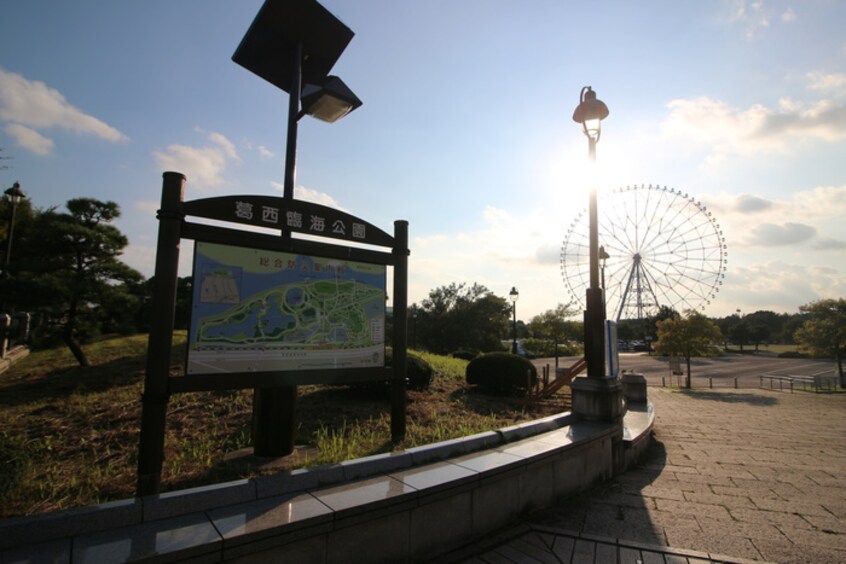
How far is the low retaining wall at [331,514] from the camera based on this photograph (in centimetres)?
235

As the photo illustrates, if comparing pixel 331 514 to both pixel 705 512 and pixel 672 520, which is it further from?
pixel 705 512

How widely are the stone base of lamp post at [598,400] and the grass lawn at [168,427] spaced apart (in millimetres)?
1514

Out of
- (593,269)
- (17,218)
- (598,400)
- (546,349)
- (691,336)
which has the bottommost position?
(546,349)

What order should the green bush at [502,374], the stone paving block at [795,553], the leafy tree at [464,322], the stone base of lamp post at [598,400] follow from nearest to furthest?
1. the stone paving block at [795,553]
2. the stone base of lamp post at [598,400]
3. the green bush at [502,374]
4. the leafy tree at [464,322]

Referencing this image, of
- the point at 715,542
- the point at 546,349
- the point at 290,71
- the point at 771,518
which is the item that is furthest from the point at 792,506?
the point at 546,349

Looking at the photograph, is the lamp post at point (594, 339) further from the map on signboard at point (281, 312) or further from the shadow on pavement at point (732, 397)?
the shadow on pavement at point (732, 397)

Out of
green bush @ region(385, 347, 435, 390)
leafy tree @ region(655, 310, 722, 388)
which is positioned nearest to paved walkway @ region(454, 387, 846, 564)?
green bush @ region(385, 347, 435, 390)

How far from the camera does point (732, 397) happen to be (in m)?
17.7

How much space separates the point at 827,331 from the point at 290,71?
99.7 feet

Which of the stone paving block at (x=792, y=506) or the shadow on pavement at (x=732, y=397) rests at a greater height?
the stone paving block at (x=792, y=506)

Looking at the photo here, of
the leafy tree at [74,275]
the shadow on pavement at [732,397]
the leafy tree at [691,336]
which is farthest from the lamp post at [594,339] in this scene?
the leafy tree at [691,336]

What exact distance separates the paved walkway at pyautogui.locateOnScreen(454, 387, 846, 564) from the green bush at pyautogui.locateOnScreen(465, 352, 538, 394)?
400 cm

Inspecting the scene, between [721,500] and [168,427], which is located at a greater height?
[168,427]

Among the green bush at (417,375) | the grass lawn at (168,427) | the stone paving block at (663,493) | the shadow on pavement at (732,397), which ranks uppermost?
the green bush at (417,375)
